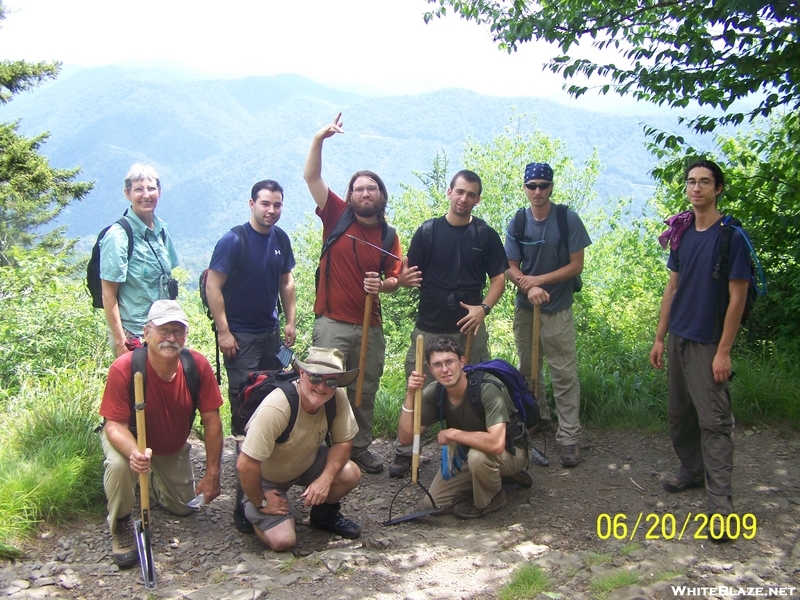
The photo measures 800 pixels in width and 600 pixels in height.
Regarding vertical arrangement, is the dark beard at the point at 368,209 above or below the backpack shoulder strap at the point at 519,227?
above

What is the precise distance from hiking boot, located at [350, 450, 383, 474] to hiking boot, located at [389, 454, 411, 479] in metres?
0.13

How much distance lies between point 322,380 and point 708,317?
8.00 feet

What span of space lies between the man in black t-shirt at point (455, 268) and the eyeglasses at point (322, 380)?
55.5 inches

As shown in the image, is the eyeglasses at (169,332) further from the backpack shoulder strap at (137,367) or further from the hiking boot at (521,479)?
the hiking boot at (521,479)

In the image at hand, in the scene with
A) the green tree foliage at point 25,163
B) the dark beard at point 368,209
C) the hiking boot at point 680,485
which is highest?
the green tree foliage at point 25,163

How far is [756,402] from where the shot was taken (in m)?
6.12

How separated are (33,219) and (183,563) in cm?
4926

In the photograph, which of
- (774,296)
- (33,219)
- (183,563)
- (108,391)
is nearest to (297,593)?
(183,563)

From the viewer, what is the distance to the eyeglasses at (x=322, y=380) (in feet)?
13.5

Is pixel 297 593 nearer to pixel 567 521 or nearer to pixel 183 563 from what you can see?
pixel 183 563

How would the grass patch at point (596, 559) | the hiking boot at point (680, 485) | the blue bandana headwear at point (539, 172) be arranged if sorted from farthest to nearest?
the blue bandana headwear at point (539, 172) < the hiking boot at point (680, 485) < the grass patch at point (596, 559)

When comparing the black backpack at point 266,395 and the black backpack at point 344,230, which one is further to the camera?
the black backpack at point 344,230

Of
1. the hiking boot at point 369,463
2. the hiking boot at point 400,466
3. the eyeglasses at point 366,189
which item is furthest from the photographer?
the hiking boot at point 369,463
